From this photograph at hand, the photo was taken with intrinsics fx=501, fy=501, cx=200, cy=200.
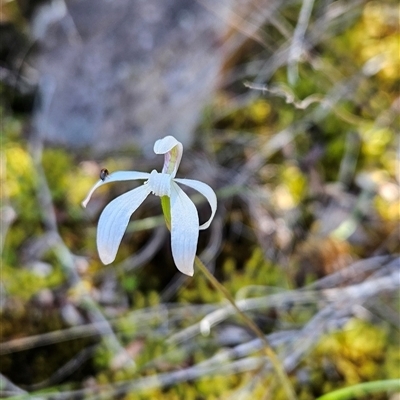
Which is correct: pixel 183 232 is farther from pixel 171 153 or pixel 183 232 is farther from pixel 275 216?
pixel 275 216

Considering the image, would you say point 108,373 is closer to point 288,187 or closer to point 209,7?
point 288,187

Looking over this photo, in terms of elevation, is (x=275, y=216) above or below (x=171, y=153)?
above

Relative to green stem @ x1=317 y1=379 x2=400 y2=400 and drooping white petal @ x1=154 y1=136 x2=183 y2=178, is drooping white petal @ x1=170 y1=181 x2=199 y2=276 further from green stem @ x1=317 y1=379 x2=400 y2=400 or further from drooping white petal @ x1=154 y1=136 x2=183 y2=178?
green stem @ x1=317 y1=379 x2=400 y2=400

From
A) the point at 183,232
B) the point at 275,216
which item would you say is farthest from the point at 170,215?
the point at 275,216

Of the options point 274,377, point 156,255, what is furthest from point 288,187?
point 274,377

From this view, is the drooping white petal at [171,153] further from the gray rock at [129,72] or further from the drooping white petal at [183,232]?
the gray rock at [129,72]

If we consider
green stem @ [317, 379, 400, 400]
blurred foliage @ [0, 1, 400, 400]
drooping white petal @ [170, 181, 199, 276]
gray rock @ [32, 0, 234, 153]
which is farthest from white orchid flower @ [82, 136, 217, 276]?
gray rock @ [32, 0, 234, 153]
